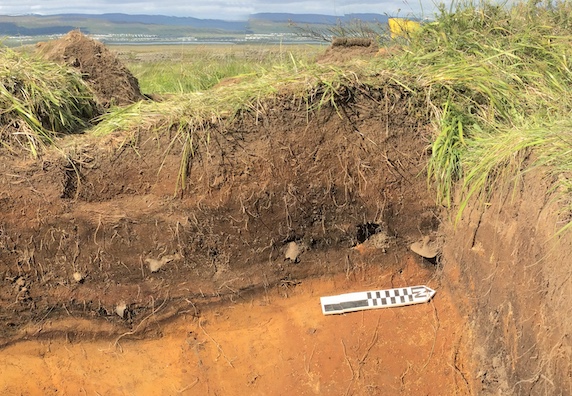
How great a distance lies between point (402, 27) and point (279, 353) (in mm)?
2933

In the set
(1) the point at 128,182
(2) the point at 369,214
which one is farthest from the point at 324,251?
(1) the point at 128,182

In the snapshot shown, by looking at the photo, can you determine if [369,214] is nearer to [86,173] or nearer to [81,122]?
[86,173]

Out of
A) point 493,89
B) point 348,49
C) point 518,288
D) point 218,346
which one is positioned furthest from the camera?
point 348,49

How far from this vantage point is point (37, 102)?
350 centimetres

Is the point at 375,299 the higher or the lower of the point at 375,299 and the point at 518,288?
the lower

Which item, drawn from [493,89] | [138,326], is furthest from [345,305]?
[493,89]

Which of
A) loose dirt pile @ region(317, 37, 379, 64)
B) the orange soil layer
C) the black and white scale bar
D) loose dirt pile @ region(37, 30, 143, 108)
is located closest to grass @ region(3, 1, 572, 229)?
loose dirt pile @ region(37, 30, 143, 108)

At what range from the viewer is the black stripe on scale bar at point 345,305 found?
11.7 ft

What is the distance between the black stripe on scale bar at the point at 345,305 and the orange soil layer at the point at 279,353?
0.06m

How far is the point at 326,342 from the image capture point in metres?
3.50

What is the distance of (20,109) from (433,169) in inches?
116

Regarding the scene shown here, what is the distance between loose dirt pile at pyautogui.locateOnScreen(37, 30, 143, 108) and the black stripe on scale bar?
249 cm

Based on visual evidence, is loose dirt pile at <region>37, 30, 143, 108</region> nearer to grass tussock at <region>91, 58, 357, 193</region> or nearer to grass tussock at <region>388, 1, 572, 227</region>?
grass tussock at <region>91, 58, 357, 193</region>

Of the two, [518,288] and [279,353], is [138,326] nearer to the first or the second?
[279,353]
